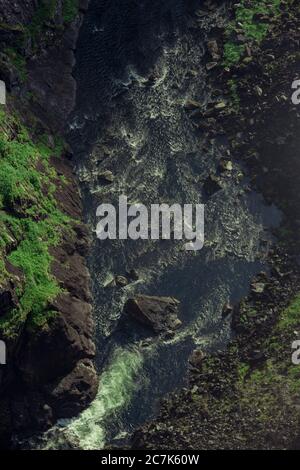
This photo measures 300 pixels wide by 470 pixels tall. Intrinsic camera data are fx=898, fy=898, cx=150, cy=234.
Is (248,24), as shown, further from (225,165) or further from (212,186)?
(212,186)

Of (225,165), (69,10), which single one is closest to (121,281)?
(225,165)

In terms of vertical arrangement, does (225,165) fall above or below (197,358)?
above

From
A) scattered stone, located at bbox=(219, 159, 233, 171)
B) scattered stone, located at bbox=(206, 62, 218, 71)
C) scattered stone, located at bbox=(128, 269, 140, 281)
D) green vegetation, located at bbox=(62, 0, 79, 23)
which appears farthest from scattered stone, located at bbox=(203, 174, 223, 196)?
green vegetation, located at bbox=(62, 0, 79, 23)

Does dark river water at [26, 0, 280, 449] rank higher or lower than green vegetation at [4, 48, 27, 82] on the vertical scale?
lower

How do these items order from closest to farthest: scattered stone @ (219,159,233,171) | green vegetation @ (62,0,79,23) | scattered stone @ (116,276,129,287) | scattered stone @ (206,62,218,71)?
scattered stone @ (116,276,129,287)
scattered stone @ (219,159,233,171)
scattered stone @ (206,62,218,71)
green vegetation @ (62,0,79,23)

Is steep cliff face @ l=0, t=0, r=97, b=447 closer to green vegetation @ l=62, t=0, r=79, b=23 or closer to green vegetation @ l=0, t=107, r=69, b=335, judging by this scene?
green vegetation @ l=0, t=107, r=69, b=335
